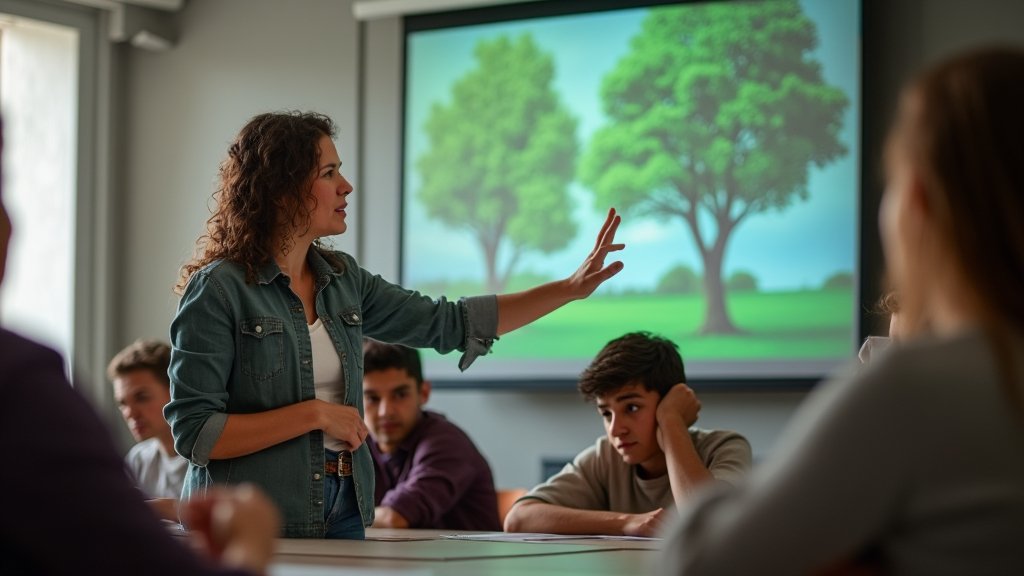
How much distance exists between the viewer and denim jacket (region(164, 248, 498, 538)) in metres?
2.04

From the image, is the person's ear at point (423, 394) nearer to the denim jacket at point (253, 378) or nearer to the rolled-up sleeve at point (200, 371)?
the denim jacket at point (253, 378)

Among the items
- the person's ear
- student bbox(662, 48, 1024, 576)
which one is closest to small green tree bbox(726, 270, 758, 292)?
the person's ear

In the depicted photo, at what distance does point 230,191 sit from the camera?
2312 mm

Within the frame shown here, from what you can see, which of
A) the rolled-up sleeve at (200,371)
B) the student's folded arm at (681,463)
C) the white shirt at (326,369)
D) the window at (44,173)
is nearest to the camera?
the rolled-up sleeve at (200,371)

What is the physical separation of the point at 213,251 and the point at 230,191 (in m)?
0.13

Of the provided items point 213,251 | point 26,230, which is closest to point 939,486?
point 213,251

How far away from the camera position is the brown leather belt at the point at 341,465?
212 cm

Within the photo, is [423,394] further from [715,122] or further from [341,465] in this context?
[715,122]

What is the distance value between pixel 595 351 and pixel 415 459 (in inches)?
54.9

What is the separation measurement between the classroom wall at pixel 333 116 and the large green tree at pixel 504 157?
23cm

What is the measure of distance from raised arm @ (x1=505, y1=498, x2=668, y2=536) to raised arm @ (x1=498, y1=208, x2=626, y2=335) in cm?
45

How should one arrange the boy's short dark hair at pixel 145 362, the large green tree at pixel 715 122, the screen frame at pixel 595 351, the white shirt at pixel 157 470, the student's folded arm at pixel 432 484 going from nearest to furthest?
the student's folded arm at pixel 432 484 → the white shirt at pixel 157 470 → the boy's short dark hair at pixel 145 362 → the screen frame at pixel 595 351 → the large green tree at pixel 715 122

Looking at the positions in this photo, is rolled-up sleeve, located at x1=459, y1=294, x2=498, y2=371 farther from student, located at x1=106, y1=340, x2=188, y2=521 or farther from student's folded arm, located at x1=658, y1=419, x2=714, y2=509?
student, located at x1=106, y1=340, x2=188, y2=521

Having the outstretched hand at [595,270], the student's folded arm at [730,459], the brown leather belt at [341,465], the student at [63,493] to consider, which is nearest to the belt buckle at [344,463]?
the brown leather belt at [341,465]
